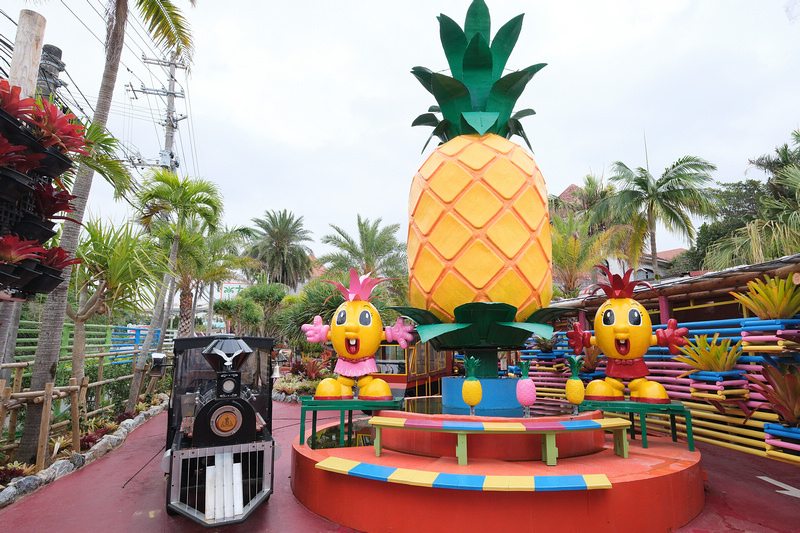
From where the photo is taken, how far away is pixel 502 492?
3.88 metres

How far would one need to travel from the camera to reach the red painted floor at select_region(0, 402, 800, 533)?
448 centimetres

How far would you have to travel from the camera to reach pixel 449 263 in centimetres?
583

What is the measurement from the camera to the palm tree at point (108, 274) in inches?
305

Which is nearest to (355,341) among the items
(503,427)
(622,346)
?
(503,427)

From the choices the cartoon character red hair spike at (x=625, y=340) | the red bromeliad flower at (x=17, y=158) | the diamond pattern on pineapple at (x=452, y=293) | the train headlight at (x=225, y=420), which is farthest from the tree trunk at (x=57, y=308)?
the cartoon character red hair spike at (x=625, y=340)

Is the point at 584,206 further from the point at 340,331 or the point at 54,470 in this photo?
the point at 54,470

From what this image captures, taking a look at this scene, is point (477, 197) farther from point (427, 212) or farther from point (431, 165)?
point (431, 165)

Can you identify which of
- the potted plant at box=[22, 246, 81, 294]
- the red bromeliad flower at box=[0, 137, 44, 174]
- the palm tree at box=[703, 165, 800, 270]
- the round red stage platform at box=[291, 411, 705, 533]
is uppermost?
the palm tree at box=[703, 165, 800, 270]

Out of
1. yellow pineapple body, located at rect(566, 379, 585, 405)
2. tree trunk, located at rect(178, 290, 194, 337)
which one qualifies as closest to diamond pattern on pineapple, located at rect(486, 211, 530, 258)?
yellow pineapple body, located at rect(566, 379, 585, 405)

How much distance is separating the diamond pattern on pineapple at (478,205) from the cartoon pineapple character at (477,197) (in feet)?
0.04

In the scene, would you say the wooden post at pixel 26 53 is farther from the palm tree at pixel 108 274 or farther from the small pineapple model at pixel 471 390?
the palm tree at pixel 108 274

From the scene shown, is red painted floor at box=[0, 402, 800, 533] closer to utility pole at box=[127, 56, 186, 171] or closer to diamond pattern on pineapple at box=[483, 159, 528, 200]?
diamond pattern on pineapple at box=[483, 159, 528, 200]

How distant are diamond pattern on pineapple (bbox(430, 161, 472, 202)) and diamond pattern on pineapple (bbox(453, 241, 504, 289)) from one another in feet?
2.49

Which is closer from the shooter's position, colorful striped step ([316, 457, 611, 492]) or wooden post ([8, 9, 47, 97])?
wooden post ([8, 9, 47, 97])
